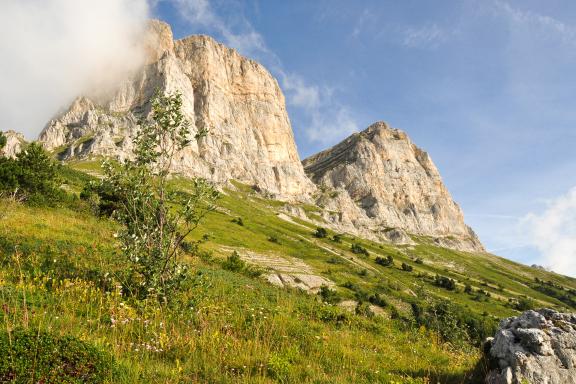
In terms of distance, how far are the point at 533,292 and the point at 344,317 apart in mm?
227082

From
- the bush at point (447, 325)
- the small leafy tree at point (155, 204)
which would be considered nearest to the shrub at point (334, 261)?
the bush at point (447, 325)

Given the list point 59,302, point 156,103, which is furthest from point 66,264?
point 156,103

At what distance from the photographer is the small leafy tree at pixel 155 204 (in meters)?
11.7

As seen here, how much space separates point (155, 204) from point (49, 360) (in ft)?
25.5

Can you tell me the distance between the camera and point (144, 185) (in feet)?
42.7

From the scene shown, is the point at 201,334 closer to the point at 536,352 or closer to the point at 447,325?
the point at 536,352

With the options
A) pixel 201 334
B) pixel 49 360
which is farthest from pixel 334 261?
pixel 49 360

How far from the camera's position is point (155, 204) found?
502 inches

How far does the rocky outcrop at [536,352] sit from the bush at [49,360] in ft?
24.8

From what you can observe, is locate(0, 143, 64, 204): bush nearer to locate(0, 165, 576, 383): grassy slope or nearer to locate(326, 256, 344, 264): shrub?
locate(0, 165, 576, 383): grassy slope

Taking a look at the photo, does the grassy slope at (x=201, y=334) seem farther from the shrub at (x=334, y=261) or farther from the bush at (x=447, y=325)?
the shrub at (x=334, y=261)

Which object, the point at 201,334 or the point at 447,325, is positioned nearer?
the point at 201,334

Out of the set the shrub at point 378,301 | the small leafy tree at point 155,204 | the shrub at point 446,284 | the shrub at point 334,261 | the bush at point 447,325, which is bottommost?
the shrub at point 378,301

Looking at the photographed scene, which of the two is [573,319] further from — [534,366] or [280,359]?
[280,359]
